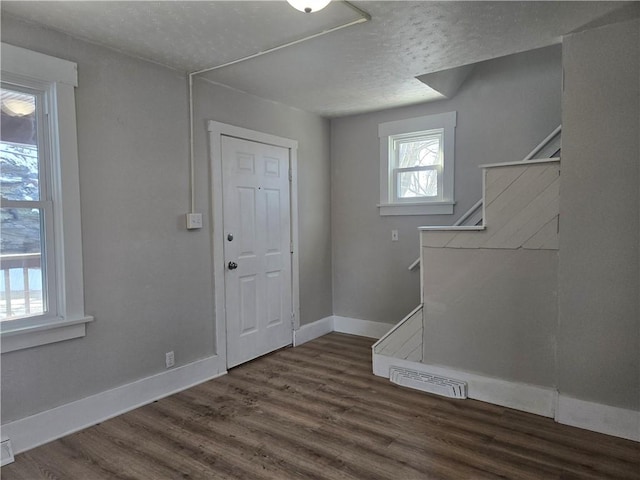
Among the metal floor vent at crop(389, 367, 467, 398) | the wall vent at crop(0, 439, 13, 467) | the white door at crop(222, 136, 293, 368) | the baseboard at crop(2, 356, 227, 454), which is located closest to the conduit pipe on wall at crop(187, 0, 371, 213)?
the white door at crop(222, 136, 293, 368)

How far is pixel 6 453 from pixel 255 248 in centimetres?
213

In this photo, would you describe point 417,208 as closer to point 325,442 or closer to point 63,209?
point 325,442

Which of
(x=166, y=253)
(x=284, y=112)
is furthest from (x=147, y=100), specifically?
(x=284, y=112)

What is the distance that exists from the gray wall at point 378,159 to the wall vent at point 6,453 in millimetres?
3099

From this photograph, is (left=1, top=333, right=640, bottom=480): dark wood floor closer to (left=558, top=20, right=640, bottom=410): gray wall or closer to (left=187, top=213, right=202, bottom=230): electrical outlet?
(left=558, top=20, right=640, bottom=410): gray wall

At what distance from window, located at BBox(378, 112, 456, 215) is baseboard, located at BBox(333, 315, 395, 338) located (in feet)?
3.90

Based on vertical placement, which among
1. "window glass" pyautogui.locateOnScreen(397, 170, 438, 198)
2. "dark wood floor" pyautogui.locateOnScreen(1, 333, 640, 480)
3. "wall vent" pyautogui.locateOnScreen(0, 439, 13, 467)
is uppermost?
"window glass" pyautogui.locateOnScreen(397, 170, 438, 198)

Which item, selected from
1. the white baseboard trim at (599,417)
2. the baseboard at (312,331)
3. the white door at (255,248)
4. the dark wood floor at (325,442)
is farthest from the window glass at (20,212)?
the white baseboard trim at (599,417)

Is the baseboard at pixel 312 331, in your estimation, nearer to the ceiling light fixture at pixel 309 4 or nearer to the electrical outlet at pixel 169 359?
the electrical outlet at pixel 169 359

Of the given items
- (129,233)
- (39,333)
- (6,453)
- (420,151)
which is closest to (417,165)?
(420,151)

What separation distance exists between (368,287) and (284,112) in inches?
78.5

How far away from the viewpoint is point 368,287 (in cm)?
438

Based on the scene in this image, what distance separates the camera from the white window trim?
2.27 meters

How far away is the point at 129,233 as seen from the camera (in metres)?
2.70
